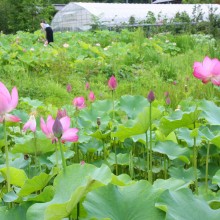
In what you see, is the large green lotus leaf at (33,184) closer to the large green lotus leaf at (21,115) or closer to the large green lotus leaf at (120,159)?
the large green lotus leaf at (120,159)

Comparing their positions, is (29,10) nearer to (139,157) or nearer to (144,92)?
(144,92)

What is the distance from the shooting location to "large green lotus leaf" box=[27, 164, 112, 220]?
0.74 meters

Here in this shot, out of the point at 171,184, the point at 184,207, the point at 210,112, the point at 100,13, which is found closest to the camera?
the point at 184,207

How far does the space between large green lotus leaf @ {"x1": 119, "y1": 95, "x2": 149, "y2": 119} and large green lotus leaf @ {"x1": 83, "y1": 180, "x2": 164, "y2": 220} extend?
100cm

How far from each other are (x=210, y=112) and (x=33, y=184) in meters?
0.73

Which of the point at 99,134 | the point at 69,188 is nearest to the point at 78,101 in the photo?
the point at 99,134

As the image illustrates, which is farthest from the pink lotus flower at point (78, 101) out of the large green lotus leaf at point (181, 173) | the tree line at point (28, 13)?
the tree line at point (28, 13)

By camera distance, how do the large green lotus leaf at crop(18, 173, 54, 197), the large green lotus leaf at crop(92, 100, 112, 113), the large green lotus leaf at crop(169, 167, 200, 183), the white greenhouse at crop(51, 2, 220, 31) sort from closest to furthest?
the large green lotus leaf at crop(18, 173, 54, 197) → the large green lotus leaf at crop(169, 167, 200, 183) → the large green lotus leaf at crop(92, 100, 112, 113) → the white greenhouse at crop(51, 2, 220, 31)

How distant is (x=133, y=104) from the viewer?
1.87 metres

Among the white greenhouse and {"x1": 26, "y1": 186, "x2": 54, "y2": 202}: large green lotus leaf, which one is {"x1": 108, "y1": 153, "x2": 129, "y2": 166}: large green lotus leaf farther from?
the white greenhouse

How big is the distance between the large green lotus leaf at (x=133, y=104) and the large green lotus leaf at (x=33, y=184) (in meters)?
0.85

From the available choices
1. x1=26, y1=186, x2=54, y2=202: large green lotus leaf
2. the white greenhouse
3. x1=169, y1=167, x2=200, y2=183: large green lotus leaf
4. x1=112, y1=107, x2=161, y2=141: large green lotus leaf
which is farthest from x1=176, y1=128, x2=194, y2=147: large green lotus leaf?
the white greenhouse

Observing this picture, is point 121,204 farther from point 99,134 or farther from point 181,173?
point 99,134

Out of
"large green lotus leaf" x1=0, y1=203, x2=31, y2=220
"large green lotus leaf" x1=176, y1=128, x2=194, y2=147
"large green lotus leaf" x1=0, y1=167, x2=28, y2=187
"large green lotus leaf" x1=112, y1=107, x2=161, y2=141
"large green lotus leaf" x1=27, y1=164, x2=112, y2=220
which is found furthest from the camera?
"large green lotus leaf" x1=176, y1=128, x2=194, y2=147
